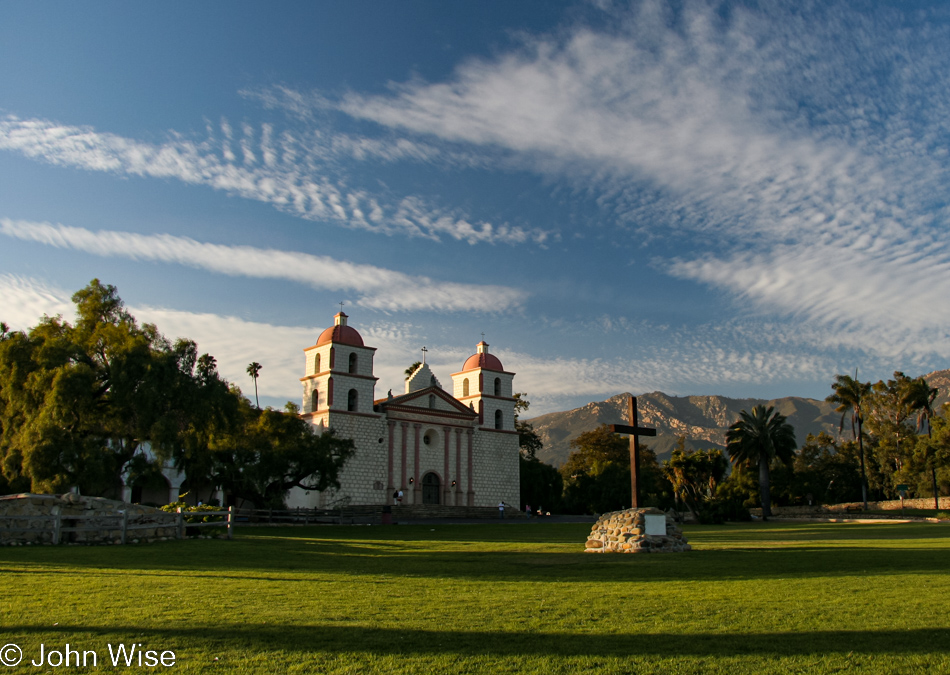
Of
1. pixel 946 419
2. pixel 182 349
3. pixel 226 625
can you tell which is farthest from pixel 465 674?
pixel 946 419

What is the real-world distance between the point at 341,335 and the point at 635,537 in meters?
34.6

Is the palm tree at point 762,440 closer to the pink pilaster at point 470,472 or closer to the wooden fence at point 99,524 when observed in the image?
the pink pilaster at point 470,472

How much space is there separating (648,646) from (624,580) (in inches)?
178

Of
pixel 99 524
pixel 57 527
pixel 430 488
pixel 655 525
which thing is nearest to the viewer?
pixel 655 525

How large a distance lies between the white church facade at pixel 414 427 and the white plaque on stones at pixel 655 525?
31.8 metres

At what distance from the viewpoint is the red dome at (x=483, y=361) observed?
5559cm

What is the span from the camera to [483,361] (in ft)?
182

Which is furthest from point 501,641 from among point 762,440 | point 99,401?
point 762,440

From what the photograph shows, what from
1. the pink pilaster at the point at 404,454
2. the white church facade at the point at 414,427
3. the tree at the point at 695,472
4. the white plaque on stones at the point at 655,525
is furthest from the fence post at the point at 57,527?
the tree at the point at 695,472

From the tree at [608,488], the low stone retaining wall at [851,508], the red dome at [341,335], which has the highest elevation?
the red dome at [341,335]

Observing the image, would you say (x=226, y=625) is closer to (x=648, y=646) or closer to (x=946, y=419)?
(x=648, y=646)

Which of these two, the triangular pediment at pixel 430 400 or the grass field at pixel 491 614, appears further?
the triangular pediment at pixel 430 400

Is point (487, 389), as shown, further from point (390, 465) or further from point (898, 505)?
point (898, 505)

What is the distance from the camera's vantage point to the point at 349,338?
47875 mm
